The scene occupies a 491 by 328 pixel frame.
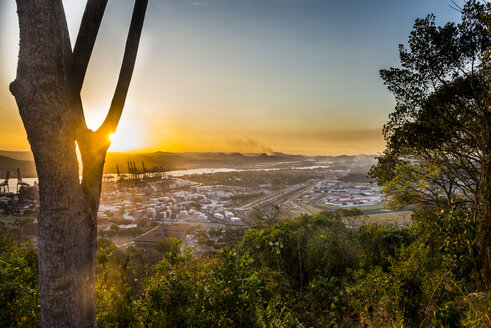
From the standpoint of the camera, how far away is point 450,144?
6219mm

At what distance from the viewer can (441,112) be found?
19.8 ft

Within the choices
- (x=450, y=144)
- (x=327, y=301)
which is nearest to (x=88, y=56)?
(x=327, y=301)

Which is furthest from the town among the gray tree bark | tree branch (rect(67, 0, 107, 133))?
tree branch (rect(67, 0, 107, 133))

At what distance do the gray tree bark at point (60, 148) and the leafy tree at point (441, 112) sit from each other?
252 inches

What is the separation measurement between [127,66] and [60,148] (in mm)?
804

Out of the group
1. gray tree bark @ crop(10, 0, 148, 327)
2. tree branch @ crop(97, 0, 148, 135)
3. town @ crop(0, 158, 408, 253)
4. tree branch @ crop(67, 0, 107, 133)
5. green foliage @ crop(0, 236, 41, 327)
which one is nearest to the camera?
gray tree bark @ crop(10, 0, 148, 327)

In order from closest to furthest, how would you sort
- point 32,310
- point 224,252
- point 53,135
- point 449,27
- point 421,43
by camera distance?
point 53,135 < point 32,310 < point 224,252 < point 449,27 < point 421,43

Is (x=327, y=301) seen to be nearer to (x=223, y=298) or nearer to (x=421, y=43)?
(x=223, y=298)

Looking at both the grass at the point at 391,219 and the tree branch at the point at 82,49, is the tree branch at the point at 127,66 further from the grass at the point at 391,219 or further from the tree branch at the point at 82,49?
the grass at the point at 391,219

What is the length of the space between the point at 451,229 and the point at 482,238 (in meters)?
0.40

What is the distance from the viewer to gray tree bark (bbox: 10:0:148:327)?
147 centimetres

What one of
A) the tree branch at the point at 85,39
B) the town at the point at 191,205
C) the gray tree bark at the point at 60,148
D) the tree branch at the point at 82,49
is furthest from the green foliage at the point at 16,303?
the tree branch at the point at 85,39

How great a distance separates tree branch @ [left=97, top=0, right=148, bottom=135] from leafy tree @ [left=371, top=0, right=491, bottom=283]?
240 inches

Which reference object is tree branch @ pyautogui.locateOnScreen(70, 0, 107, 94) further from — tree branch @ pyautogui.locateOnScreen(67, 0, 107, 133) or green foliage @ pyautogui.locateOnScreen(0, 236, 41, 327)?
green foliage @ pyautogui.locateOnScreen(0, 236, 41, 327)
